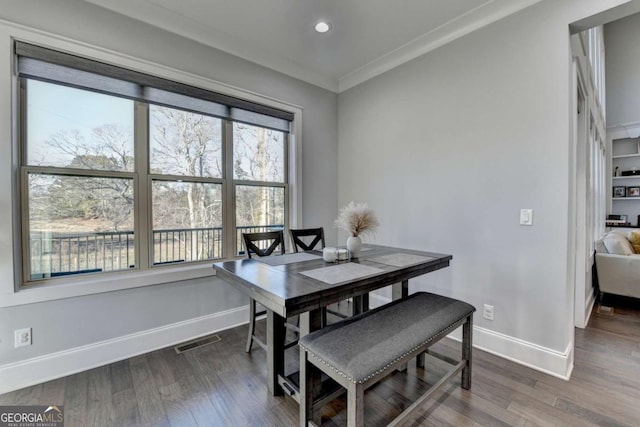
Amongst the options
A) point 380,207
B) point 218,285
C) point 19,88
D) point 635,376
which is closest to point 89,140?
point 19,88

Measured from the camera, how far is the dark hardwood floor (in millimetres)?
1588

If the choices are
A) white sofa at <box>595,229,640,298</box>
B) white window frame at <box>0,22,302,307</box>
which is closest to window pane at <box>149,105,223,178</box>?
white window frame at <box>0,22,302,307</box>

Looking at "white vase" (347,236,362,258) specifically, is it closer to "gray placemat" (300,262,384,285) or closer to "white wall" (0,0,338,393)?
"gray placemat" (300,262,384,285)

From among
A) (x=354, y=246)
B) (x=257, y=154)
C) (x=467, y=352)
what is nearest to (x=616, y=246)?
(x=467, y=352)

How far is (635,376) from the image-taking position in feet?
6.42

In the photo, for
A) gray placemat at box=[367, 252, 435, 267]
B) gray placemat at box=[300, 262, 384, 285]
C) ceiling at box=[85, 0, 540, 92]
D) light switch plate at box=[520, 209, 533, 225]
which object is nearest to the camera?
gray placemat at box=[300, 262, 384, 285]

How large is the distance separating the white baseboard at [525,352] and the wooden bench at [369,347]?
2.20 feet

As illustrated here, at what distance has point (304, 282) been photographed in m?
1.49

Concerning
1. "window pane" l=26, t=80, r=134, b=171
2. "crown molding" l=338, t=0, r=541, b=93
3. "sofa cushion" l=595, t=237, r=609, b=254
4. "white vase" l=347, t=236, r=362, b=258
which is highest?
"crown molding" l=338, t=0, r=541, b=93

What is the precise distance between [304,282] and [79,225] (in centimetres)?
192

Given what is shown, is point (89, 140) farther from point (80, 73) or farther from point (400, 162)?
point (400, 162)

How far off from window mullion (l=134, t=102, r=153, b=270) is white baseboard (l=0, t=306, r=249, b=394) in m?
0.60

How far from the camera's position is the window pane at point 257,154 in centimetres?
296

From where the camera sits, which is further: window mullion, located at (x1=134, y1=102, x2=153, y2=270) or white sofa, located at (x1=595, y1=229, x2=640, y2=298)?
white sofa, located at (x1=595, y1=229, x2=640, y2=298)
